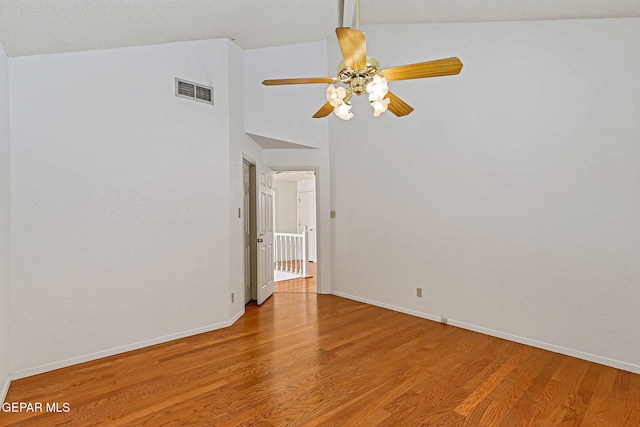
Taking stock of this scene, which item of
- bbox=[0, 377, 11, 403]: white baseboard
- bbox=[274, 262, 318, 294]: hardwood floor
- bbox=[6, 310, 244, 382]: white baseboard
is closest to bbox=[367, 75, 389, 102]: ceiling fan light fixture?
bbox=[6, 310, 244, 382]: white baseboard

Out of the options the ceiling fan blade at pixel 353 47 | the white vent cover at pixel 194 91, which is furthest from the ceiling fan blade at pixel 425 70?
the white vent cover at pixel 194 91

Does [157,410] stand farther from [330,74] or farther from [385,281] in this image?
[330,74]

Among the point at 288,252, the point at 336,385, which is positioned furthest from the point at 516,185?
the point at 288,252

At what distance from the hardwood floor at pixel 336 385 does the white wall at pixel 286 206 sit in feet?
20.7

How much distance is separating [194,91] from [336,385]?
3170 mm

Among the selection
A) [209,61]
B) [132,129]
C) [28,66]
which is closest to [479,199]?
[209,61]

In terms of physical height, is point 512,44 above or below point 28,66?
above

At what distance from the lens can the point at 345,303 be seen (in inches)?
188

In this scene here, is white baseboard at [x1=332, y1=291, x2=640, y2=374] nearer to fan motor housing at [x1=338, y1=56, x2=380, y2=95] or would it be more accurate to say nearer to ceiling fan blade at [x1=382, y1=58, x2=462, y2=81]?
ceiling fan blade at [x1=382, y1=58, x2=462, y2=81]

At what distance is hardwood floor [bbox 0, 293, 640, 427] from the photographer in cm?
210

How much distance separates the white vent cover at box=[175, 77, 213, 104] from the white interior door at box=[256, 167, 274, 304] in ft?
4.57

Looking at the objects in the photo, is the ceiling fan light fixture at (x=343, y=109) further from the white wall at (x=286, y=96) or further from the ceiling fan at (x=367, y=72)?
the white wall at (x=286, y=96)

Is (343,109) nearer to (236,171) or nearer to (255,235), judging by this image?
(236,171)

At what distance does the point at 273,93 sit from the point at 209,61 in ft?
3.61
